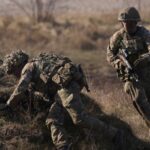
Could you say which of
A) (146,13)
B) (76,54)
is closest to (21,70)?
(76,54)

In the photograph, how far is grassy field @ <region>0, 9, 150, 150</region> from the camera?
31.1 feet

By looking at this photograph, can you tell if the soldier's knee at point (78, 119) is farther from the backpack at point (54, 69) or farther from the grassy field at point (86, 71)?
the backpack at point (54, 69)

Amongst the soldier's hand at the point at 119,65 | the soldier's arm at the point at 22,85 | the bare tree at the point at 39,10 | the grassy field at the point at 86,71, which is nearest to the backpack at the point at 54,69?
the soldier's arm at the point at 22,85

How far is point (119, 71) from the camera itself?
32.3 ft

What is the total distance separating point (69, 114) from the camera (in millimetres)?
9414

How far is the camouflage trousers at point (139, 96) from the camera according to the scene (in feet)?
31.9

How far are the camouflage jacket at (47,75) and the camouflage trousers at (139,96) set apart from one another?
0.91 m

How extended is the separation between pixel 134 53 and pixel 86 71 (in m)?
13.9

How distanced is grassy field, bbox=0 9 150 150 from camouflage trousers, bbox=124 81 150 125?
1.51 ft

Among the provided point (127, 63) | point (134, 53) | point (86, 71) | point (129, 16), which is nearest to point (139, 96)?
point (127, 63)

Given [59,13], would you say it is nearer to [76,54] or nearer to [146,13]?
[146,13]

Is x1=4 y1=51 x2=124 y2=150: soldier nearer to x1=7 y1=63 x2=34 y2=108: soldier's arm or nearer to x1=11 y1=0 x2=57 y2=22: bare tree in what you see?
x1=7 y1=63 x2=34 y2=108: soldier's arm

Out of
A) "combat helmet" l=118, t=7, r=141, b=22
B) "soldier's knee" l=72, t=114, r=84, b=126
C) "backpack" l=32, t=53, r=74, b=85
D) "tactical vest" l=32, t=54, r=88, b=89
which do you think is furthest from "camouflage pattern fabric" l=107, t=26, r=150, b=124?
"soldier's knee" l=72, t=114, r=84, b=126

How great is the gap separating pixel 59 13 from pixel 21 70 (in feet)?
92.2
